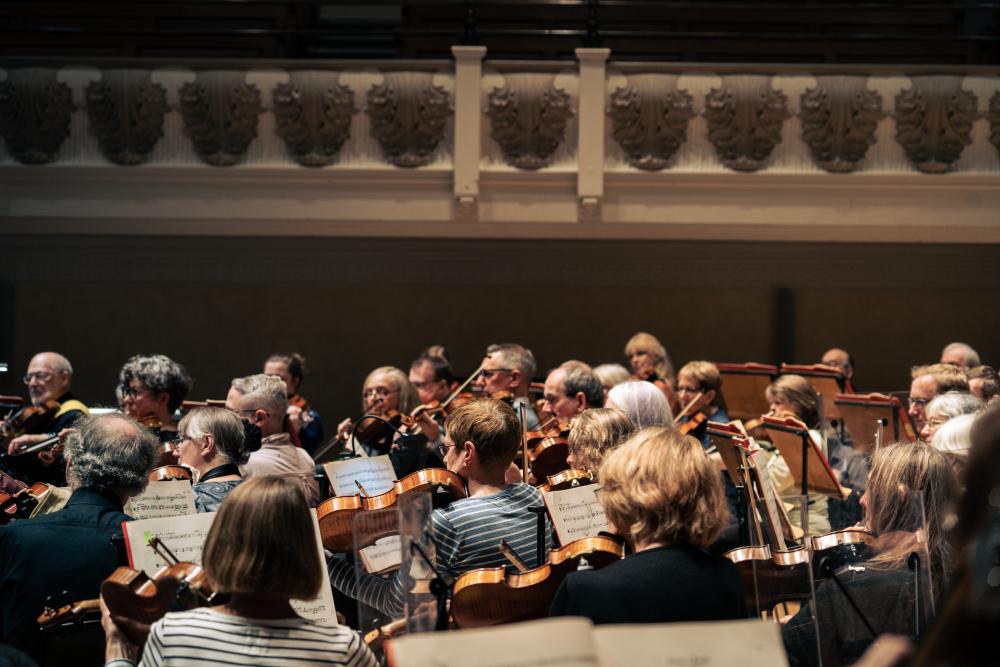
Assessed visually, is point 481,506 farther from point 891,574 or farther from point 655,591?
point 891,574

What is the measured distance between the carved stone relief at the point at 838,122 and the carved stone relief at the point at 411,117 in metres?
2.69

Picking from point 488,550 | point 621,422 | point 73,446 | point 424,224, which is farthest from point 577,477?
point 424,224

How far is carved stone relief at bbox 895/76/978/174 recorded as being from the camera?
8328 mm

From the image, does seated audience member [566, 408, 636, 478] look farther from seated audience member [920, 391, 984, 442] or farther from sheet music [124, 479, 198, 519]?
seated audience member [920, 391, 984, 442]

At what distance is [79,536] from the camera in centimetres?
304

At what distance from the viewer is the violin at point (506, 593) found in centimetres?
270

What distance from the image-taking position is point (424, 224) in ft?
27.8

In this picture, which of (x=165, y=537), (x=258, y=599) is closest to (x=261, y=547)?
(x=258, y=599)

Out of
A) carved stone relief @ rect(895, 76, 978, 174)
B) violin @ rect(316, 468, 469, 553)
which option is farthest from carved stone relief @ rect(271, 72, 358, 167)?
violin @ rect(316, 468, 469, 553)

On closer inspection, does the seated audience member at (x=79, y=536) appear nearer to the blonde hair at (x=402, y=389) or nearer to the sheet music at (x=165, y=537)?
the sheet music at (x=165, y=537)

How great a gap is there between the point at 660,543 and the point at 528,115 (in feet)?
20.4

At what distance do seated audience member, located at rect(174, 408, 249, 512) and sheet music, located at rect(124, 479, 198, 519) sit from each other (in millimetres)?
409

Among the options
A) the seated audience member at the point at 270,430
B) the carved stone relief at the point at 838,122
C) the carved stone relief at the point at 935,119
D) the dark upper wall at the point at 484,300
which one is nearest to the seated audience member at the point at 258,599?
the seated audience member at the point at 270,430

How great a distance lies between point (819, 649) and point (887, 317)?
7.58 meters
